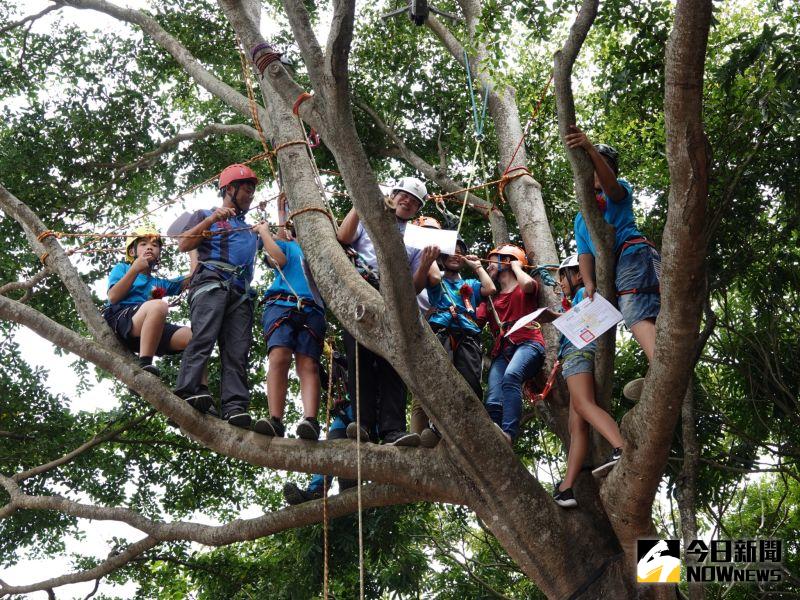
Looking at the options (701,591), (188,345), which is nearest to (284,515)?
(188,345)

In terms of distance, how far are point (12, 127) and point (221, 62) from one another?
2280 mm

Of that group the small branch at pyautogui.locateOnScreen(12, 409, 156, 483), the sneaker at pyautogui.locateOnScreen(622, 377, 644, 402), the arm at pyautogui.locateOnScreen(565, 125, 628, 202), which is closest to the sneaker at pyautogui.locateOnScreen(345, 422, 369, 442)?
the sneaker at pyautogui.locateOnScreen(622, 377, 644, 402)

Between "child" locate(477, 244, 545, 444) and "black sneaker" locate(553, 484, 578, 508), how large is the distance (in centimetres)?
53

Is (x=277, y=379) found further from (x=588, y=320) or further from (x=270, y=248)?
(x=588, y=320)

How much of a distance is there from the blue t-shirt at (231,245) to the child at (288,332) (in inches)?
8.2

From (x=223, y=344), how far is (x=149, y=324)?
462 mm

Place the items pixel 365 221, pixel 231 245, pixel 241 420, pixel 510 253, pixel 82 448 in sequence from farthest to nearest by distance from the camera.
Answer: pixel 82 448
pixel 510 253
pixel 231 245
pixel 241 420
pixel 365 221

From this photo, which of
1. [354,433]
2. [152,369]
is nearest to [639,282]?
[354,433]

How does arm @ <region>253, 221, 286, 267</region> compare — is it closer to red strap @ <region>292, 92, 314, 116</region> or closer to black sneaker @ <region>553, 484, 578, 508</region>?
red strap @ <region>292, 92, 314, 116</region>

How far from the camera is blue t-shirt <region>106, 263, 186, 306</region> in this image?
18.5 feet

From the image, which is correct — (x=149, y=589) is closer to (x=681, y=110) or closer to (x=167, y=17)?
(x=167, y=17)

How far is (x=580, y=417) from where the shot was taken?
15.8ft

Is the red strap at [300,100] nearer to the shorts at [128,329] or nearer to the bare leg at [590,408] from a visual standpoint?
the shorts at [128,329]

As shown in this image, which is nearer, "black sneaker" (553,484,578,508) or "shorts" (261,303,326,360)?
"black sneaker" (553,484,578,508)
